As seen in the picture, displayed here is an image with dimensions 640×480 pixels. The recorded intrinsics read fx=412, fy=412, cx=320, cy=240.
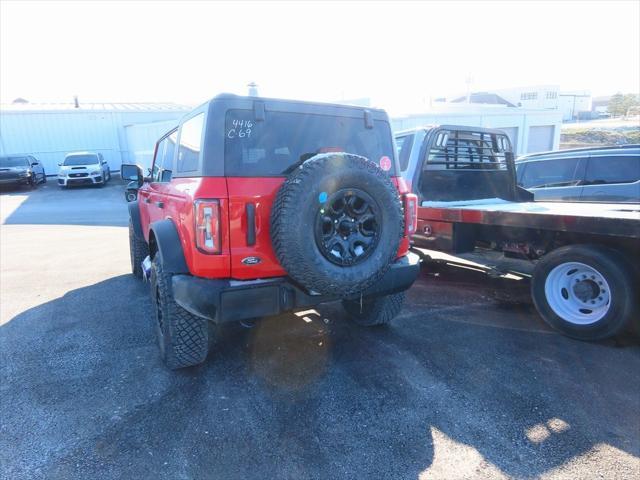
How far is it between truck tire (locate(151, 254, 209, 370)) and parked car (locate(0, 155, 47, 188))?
18581mm

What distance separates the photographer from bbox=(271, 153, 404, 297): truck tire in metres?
2.54

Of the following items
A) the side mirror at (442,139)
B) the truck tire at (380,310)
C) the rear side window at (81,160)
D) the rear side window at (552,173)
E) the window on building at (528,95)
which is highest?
the window on building at (528,95)

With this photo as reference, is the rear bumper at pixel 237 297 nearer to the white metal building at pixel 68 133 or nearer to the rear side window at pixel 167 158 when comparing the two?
the rear side window at pixel 167 158

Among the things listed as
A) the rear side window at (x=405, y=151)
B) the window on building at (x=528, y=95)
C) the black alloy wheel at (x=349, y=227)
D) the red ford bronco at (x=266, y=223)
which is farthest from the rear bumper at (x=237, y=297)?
the window on building at (x=528, y=95)

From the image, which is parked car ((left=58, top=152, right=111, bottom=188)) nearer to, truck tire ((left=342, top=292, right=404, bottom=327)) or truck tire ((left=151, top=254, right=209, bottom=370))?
truck tire ((left=151, top=254, right=209, bottom=370))

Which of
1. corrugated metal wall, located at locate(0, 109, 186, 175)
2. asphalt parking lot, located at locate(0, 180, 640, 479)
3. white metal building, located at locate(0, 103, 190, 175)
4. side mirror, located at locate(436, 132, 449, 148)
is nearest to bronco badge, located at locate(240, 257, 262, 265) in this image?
asphalt parking lot, located at locate(0, 180, 640, 479)

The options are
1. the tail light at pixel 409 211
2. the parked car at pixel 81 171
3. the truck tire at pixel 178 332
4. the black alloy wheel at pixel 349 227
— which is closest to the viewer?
the black alloy wheel at pixel 349 227

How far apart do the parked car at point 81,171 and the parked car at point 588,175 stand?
17289 mm

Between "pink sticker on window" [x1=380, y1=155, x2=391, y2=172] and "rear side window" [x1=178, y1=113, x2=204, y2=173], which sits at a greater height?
"rear side window" [x1=178, y1=113, x2=204, y2=173]

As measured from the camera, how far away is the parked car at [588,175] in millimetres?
5992

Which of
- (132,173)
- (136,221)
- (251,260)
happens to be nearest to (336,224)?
(251,260)

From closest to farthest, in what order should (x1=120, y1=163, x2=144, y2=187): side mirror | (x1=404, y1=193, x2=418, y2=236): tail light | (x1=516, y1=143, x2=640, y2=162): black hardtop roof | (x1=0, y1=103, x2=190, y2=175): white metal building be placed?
(x1=404, y1=193, x2=418, y2=236): tail light < (x1=120, y1=163, x2=144, y2=187): side mirror < (x1=516, y1=143, x2=640, y2=162): black hardtop roof < (x1=0, y1=103, x2=190, y2=175): white metal building

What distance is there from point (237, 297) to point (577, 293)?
2980mm

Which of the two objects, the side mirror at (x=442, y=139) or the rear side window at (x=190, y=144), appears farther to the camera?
the side mirror at (x=442, y=139)
